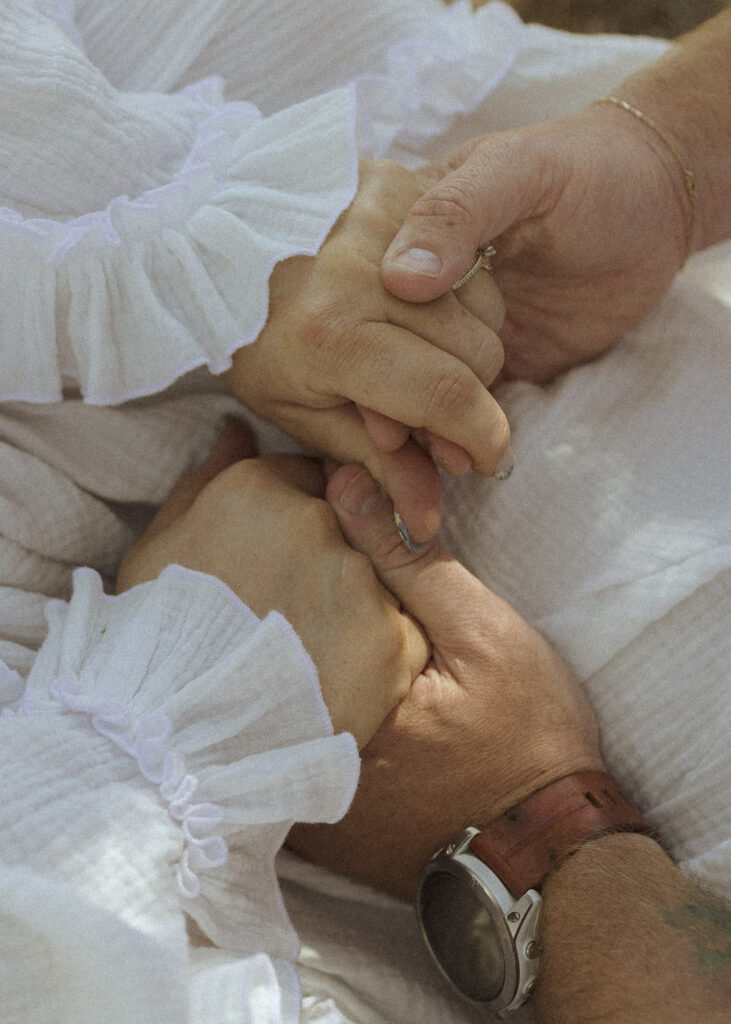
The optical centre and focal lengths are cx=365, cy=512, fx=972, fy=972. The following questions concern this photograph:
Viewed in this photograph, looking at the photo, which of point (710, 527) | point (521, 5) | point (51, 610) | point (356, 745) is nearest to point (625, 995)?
point (356, 745)

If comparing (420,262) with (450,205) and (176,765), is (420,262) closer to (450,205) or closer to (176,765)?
(450,205)

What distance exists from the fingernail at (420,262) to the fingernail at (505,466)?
0.54ft

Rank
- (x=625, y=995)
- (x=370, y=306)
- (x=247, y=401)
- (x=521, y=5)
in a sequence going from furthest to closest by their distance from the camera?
(x=521, y=5), (x=247, y=401), (x=370, y=306), (x=625, y=995)

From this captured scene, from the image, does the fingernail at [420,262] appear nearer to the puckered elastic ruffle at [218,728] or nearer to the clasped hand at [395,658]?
the clasped hand at [395,658]

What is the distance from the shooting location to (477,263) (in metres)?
0.83

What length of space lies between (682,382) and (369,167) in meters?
0.35

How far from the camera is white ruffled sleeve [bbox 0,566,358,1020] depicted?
0.63m

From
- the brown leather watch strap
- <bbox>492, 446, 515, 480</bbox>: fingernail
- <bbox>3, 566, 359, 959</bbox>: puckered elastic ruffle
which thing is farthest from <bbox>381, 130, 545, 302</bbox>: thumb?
the brown leather watch strap

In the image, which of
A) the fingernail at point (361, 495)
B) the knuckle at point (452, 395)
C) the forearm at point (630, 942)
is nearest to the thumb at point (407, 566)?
the fingernail at point (361, 495)

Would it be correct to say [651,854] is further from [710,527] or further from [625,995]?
[710,527]

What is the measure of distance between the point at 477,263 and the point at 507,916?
0.53m

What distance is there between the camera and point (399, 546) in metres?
0.83

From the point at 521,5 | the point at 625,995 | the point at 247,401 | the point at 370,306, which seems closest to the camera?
the point at 625,995

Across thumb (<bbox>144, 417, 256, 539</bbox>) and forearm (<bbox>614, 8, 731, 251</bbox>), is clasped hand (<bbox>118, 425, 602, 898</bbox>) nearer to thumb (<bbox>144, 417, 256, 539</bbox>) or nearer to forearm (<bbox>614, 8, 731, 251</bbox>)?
thumb (<bbox>144, 417, 256, 539</bbox>)
